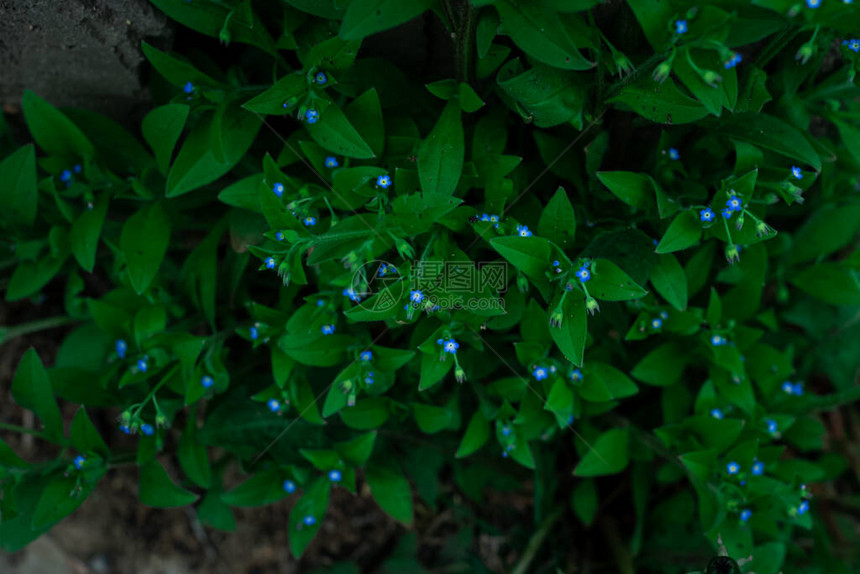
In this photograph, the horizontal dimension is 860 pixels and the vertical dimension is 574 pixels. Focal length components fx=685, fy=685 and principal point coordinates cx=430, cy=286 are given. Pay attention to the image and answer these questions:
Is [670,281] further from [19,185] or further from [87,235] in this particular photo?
[19,185]

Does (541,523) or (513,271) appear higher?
(513,271)

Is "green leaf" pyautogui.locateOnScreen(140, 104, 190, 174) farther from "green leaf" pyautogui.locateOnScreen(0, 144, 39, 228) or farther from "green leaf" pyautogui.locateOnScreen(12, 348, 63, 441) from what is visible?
"green leaf" pyautogui.locateOnScreen(12, 348, 63, 441)

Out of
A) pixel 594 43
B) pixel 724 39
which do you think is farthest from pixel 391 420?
pixel 724 39

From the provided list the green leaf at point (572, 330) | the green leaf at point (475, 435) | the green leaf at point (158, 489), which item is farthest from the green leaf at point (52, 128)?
the green leaf at point (572, 330)

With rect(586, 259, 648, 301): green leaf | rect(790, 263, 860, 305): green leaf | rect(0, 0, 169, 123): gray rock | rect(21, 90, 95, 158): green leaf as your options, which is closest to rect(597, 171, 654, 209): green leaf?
rect(586, 259, 648, 301): green leaf

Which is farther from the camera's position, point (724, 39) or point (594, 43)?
point (594, 43)

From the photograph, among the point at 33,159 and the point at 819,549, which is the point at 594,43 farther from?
the point at 819,549

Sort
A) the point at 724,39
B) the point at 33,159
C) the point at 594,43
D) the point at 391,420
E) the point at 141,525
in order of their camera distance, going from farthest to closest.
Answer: the point at 141,525 → the point at 391,420 → the point at 33,159 → the point at 594,43 → the point at 724,39

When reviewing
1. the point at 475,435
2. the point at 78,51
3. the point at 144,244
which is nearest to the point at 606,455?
the point at 475,435
